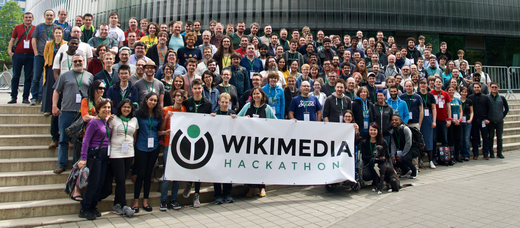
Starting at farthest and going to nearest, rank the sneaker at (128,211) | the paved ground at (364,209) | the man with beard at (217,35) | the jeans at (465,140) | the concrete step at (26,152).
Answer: the man with beard at (217,35)
the jeans at (465,140)
the concrete step at (26,152)
the sneaker at (128,211)
the paved ground at (364,209)

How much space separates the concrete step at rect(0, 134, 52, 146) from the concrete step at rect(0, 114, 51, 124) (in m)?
0.75

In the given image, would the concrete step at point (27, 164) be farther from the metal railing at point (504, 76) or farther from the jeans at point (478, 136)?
the metal railing at point (504, 76)

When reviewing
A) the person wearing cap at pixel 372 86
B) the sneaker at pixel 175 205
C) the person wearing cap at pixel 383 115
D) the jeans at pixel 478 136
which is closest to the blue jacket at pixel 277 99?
the person wearing cap at pixel 383 115

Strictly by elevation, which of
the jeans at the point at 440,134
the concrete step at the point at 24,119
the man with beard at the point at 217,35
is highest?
the man with beard at the point at 217,35

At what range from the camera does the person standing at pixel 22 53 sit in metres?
8.84

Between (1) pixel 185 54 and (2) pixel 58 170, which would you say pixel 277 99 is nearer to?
(1) pixel 185 54

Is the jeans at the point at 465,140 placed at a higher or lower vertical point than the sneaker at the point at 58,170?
higher

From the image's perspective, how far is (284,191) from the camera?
7.27m

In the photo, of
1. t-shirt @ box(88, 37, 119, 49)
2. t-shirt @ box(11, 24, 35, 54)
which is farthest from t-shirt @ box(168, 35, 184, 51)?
t-shirt @ box(11, 24, 35, 54)

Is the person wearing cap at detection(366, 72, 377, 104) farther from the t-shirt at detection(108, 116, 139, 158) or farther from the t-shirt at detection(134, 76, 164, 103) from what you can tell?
the t-shirt at detection(108, 116, 139, 158)

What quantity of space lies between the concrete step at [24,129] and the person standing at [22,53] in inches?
71.7

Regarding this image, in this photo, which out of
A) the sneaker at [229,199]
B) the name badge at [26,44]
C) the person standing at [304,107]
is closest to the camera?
the sneaker at [229,199]

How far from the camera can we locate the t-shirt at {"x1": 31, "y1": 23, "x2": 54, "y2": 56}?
342 inches

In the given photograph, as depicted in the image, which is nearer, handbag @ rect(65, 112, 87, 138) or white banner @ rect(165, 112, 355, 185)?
handbag @ rect(65, 112, 87, 138)
